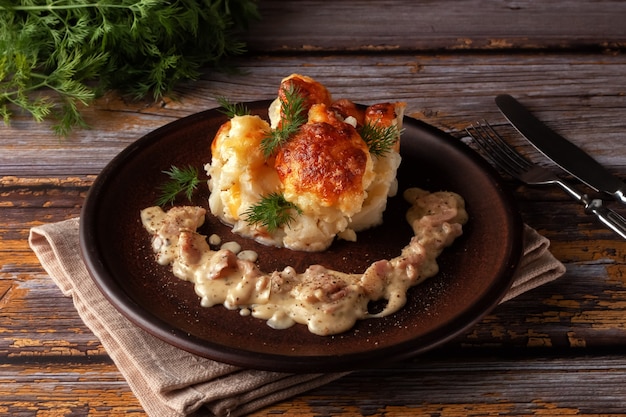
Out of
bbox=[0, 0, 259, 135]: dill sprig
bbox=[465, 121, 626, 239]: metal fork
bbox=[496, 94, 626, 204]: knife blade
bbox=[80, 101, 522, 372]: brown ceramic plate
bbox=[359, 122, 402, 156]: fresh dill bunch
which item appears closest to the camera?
bbox=[80, 101, 522, 372]: brown ceramic plate

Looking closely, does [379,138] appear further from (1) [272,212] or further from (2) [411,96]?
(2) [411,96]

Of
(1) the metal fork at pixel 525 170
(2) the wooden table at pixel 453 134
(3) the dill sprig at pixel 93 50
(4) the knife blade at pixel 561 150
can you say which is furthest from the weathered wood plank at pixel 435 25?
(1) the metal fork at pixel 525 170

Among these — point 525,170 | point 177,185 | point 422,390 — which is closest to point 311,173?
point 177,185

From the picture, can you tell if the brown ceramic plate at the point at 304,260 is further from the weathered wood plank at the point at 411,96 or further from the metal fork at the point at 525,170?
the weathered wood plank at the point at 411,96

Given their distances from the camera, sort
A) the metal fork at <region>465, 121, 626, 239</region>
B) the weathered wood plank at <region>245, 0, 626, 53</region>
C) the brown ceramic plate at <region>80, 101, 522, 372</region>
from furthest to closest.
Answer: the weathered wood plank at <region>245, 0, 626, 53</region>, the metal fork at <region>465, 121, 626, 239</region>, the brown ceramic plate at <region>80, 101, 522, 372</region>

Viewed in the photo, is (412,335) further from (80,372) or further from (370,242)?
(80,372)

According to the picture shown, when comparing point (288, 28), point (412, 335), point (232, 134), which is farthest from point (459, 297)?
point (288, 28)

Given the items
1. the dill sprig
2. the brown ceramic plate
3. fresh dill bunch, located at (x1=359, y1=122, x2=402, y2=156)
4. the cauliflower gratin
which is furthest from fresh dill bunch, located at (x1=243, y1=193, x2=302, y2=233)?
the dill sprig

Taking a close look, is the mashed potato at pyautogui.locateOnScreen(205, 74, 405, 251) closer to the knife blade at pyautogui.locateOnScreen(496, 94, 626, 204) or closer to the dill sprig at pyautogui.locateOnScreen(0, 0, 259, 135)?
the knife blade at pyautogui.locateOnScreen(496, 94, 626, 204)
